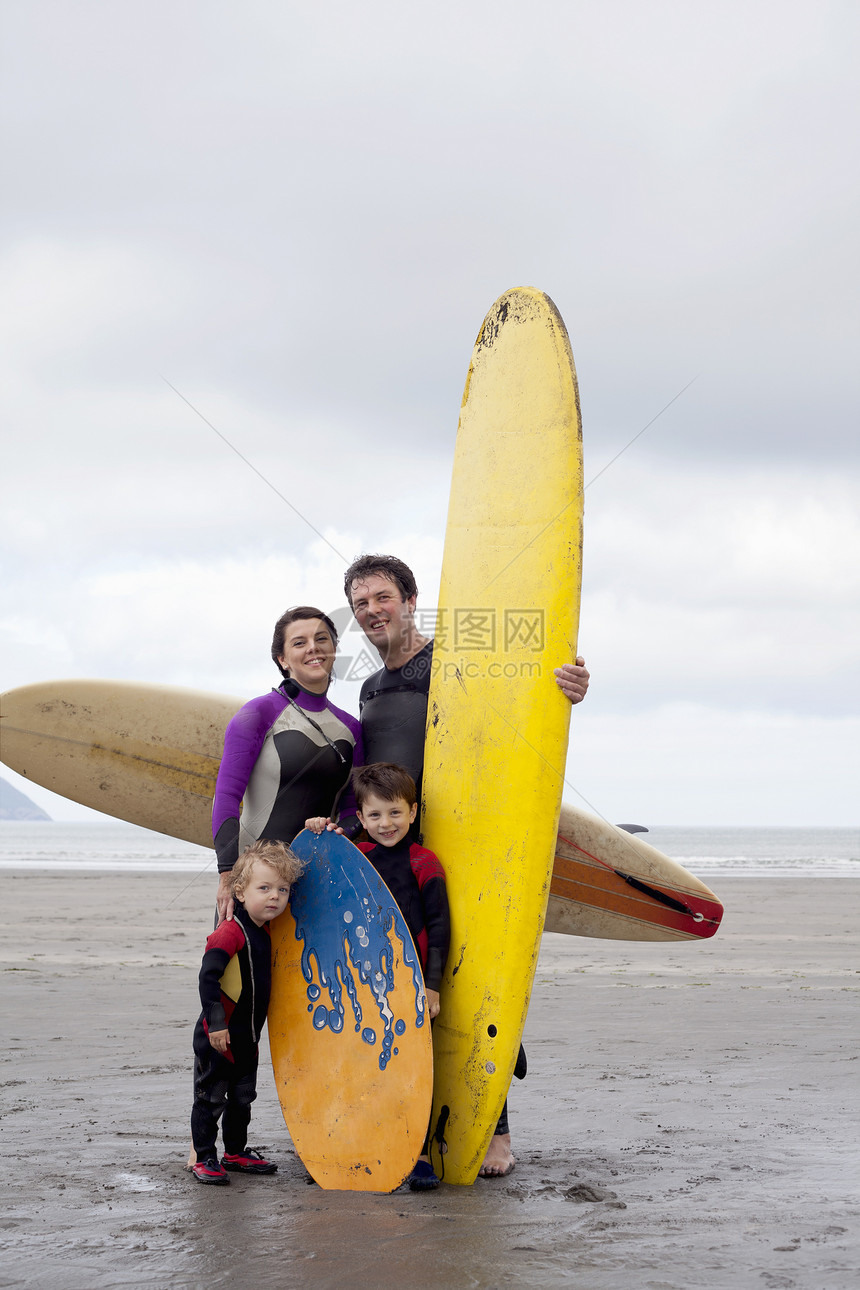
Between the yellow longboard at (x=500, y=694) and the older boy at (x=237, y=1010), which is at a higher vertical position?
the yellow longboard at (x=500, y=694)

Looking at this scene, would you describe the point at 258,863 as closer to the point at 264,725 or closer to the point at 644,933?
the point at 264,725

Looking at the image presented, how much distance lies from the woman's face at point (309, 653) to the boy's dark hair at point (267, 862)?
1.49 feet

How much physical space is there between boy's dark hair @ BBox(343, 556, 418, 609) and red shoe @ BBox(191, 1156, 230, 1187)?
151 cm

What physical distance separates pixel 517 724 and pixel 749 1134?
1.36 metres

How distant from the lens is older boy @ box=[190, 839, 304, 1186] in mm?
2566

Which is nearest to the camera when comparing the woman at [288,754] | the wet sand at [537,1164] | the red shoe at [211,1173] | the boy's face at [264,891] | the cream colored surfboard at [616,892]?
the wet sand at [537,1164]

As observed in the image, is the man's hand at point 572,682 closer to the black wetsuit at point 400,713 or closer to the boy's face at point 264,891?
the black wetsuit at point 400,713

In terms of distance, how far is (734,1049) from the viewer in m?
4.08

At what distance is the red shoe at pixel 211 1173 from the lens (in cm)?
251

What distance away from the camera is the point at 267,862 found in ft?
8.57

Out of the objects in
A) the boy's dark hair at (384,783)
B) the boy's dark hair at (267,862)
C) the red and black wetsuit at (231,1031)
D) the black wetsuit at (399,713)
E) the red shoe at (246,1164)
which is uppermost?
the black wetsuit at (399,713)

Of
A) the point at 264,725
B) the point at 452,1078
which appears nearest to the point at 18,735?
the point at 264,725

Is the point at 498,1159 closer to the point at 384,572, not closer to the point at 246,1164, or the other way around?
the point at 246,1164

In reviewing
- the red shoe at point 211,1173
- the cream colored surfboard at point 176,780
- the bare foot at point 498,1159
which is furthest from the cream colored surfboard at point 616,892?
the red shoe at point 211,1173
